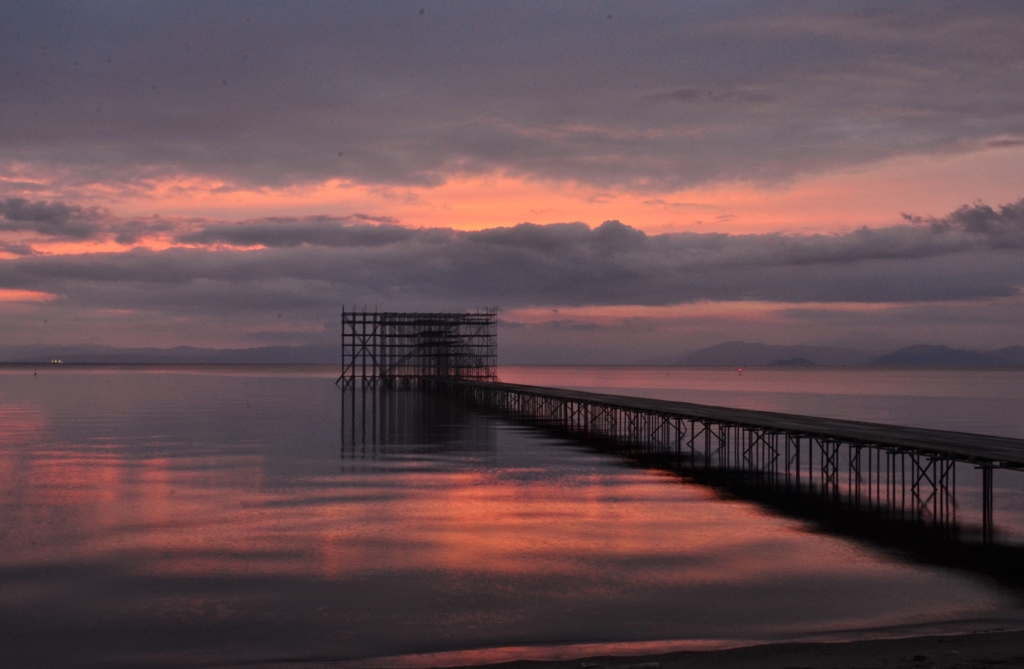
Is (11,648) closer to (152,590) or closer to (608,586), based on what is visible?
(152,590)

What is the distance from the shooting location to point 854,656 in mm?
10414

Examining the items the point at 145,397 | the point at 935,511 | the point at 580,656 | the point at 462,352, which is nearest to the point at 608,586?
the point at 580,656

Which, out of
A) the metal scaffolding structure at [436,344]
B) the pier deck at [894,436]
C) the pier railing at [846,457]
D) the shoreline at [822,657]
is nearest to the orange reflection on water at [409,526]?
the shoreline at [822,657]

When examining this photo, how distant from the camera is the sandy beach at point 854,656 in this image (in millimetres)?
9930

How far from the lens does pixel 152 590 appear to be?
13961mm

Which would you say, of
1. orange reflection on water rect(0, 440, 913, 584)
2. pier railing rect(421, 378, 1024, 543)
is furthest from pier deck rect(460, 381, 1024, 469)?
orange reflection on water rect(0, 440, 913, 584)

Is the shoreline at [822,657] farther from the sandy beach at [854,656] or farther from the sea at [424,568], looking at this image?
the sea at [424,568]

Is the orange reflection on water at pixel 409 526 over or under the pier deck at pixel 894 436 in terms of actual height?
under

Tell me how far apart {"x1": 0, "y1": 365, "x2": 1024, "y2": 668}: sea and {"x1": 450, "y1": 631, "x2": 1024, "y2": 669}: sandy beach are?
68 centimetres

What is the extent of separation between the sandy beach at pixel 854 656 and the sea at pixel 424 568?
68 cm

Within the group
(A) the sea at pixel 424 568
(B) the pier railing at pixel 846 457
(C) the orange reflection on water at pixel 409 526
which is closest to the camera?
(A) the sea at pixel 424 568

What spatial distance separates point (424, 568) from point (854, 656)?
7563 mm

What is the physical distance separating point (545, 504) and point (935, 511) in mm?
9859

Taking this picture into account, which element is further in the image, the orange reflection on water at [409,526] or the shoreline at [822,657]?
the orange reflection on water at [409,526]
